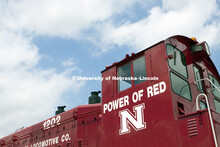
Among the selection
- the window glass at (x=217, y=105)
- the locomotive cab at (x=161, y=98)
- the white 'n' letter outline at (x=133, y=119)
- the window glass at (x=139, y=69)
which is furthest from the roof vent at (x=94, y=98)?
the window glass at (x=217, y=105)

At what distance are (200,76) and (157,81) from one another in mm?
2201

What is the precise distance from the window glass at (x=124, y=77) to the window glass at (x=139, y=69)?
0.22 m

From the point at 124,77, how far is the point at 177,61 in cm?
156

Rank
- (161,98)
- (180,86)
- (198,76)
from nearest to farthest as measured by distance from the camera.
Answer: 1. (161,98)
2. (180,86)
3. (198,76)

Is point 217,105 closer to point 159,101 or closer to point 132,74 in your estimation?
point 159,101

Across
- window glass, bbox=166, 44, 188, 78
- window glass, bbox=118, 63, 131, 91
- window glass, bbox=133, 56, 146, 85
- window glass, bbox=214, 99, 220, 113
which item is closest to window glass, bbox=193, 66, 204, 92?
window glass, bbox=166, 44, 188, 78

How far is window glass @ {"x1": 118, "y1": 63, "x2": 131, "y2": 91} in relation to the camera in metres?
7.04

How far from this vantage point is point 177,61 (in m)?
6.67

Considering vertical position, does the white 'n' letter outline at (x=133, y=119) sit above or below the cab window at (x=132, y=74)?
below

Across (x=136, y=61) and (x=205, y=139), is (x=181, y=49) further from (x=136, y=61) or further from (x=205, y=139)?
(x=205, y=139)

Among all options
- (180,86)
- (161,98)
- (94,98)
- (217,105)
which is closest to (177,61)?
(180,86)

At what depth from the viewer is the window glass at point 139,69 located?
6730mm

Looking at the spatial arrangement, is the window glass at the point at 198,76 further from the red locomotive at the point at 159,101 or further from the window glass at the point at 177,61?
the window glass at the point at 177,61

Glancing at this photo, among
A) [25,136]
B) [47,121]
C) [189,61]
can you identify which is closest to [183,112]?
[189,61]
